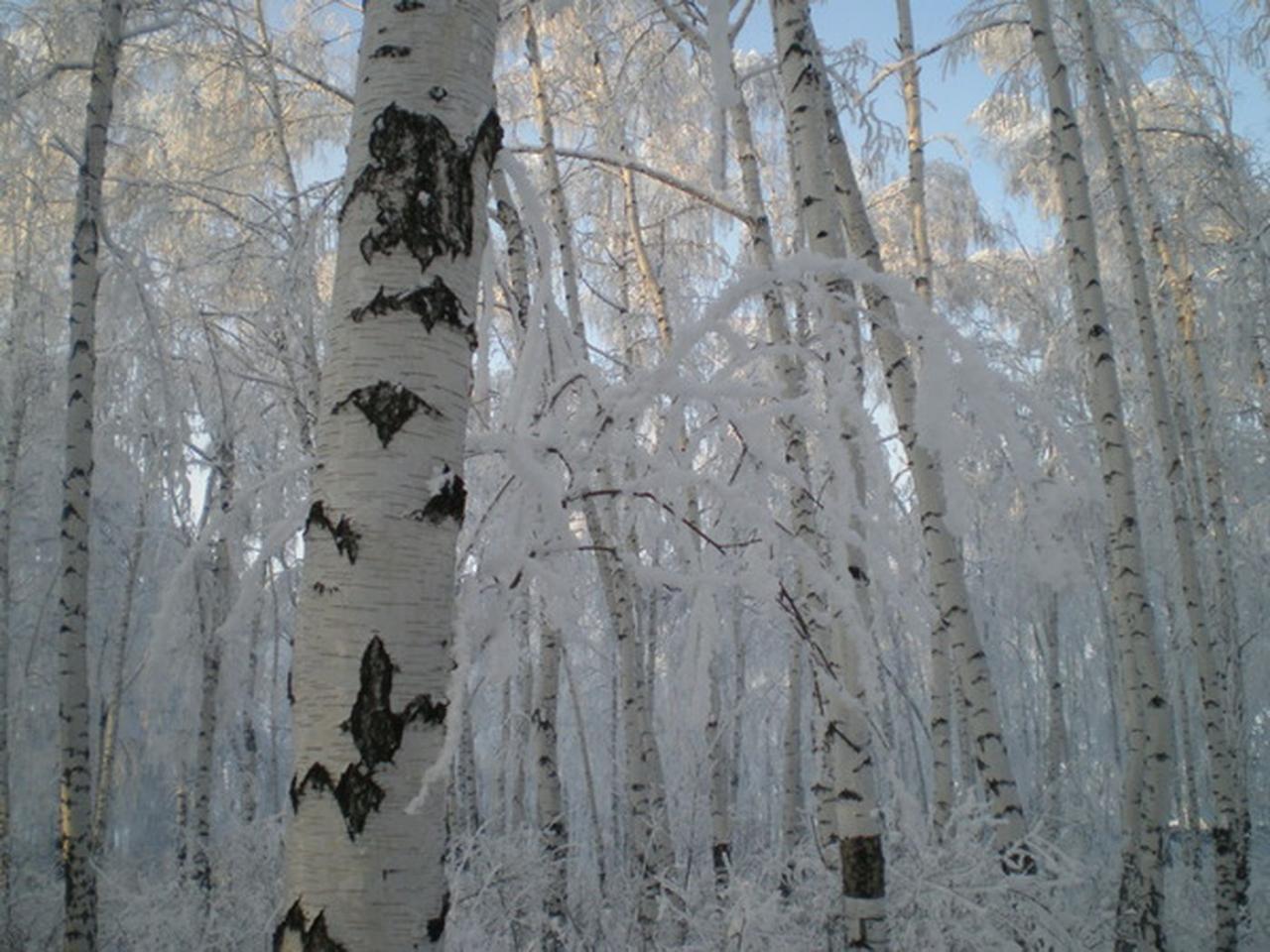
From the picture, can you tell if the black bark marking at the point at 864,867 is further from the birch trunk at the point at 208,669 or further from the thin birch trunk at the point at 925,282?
the birch trunk at the point at 208,669

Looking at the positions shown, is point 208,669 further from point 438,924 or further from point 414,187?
point 414,187

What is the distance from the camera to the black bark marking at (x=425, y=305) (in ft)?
4.67

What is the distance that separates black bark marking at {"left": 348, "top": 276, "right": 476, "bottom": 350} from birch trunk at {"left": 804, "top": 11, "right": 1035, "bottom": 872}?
8.46 ft

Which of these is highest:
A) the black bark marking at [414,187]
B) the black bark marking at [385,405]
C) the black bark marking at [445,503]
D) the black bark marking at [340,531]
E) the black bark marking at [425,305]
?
the black bark marking at [414,187]

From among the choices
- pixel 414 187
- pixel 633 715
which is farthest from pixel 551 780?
pixel 414 187

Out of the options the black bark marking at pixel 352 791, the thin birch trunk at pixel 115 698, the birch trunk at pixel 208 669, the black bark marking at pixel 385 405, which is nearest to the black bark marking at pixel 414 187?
the black bark marking at pixel 385 405

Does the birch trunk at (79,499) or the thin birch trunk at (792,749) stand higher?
the birch trunk at (79,499)

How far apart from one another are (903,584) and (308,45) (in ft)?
29.2

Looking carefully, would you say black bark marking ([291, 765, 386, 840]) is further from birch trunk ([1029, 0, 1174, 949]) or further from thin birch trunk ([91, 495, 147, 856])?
thin birch trunk ([91, 495, 147, 856])

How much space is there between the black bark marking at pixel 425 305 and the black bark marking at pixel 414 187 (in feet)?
0.14

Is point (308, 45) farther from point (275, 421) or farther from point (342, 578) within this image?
point (342, 578)

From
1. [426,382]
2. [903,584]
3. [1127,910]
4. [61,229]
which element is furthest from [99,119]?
[1127,910]

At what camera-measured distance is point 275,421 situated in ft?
32.2

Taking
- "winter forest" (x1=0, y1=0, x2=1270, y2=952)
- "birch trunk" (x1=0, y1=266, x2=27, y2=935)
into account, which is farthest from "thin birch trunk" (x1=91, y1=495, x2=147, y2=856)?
"birch trunk" (x1=0, y1=266, x2=27, y2=935)
